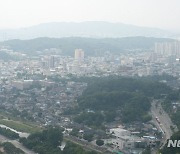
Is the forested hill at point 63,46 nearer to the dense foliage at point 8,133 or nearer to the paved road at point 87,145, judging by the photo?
the dense foliage at point 8,133

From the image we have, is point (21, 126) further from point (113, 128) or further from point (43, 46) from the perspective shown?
point (43, 46)

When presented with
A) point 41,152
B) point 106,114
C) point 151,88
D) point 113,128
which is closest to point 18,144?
point 41,152

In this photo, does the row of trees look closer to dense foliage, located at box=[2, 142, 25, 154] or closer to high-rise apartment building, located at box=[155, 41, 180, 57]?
dense foliage, located at box=[2, 142, 25, 154]

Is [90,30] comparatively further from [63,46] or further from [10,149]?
[10,149]

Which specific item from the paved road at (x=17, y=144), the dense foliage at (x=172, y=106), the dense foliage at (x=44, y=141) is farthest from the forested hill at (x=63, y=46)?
the dense foliage at (x=44, y=141)

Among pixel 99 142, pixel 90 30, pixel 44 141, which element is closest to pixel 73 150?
pixel 44 141

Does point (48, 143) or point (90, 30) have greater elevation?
point (90, 30)
